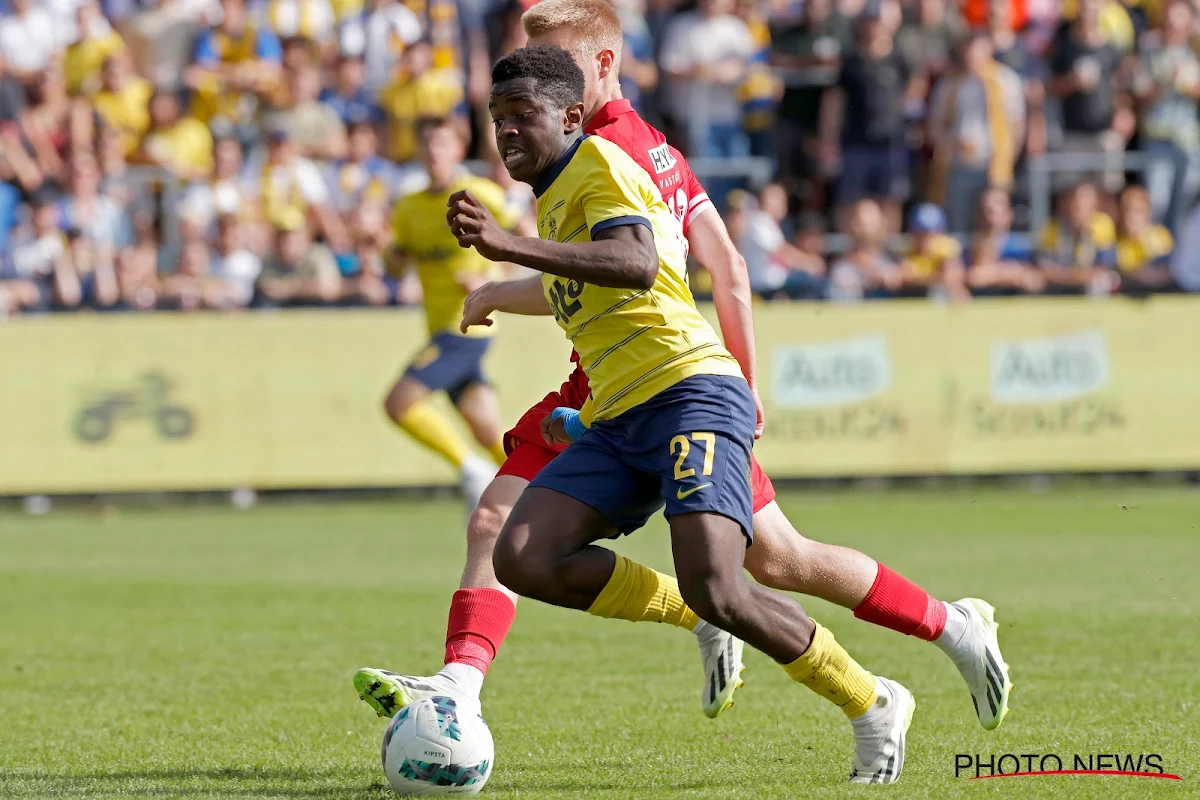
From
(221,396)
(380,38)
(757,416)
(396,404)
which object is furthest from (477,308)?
(380,38)

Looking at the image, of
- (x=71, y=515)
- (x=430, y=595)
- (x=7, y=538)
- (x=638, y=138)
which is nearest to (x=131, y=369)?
(x=71, y=515)

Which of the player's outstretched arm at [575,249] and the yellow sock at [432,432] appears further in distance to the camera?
the yellow sock at [432,432]

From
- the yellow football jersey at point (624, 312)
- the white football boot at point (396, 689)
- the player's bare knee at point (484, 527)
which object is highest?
the yellow football jersey at point (624, 312)

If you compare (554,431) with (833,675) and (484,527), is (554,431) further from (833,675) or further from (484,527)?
(833,675)

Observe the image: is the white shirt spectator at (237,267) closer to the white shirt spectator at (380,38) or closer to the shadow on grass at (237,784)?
the white shirt spectator at (380,38)

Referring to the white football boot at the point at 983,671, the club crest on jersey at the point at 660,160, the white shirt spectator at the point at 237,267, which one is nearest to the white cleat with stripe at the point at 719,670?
the white football boot at the point at 983,671

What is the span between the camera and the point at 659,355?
4.91 meters

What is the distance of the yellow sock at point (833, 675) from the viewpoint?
4957 millimetres

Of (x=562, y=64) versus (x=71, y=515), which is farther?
(x=71, y=515)

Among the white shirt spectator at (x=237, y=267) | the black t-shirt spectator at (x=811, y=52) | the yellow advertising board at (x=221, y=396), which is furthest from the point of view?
the black t-shirt spectator at (x=811, y=52)

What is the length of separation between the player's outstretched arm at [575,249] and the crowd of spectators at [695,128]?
36.9 ft

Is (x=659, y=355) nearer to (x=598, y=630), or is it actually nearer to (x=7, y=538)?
(x=598, y=630)

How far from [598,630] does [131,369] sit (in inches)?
306

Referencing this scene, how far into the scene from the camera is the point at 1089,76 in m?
18.0
